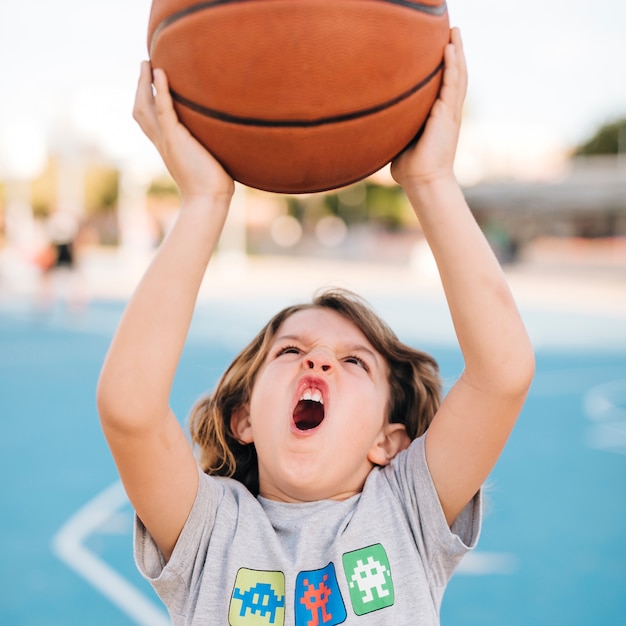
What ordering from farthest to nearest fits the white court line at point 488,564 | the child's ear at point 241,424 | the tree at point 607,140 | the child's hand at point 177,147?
1. the tree at point 607,140
2. the white court line at point 488,564
3. the child's ear at point 241,424
4. the child's hand at point 177,147

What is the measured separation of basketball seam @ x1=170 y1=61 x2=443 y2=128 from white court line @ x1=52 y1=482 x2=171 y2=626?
2.36m

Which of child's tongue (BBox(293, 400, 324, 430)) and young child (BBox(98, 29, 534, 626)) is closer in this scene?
young child (BBox(98, 29, 534, 626))

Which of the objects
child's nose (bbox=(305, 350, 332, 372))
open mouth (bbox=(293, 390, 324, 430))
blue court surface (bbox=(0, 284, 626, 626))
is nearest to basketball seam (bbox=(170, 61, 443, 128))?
child's nose (bbox=(305, 350, 332, 372))

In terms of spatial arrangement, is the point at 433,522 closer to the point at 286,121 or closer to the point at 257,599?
the point at 257,599

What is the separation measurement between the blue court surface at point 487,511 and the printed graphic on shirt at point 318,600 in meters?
0.67

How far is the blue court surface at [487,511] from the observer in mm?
3582

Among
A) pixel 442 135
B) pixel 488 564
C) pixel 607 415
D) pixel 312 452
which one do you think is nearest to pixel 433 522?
pixel 312 452

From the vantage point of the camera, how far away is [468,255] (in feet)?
5.70

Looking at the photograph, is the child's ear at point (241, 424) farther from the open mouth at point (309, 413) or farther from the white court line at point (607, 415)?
the white court line at point (607, 415)

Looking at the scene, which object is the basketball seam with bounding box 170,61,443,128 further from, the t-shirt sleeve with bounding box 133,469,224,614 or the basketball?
the t-shirt sleeve with bounding box 133,469,224,614

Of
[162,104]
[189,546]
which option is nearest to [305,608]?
[189,546]

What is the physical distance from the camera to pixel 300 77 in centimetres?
167

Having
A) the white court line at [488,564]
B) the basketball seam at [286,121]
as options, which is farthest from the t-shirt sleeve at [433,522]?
the white court line at [488,564]

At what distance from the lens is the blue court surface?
358 cm
